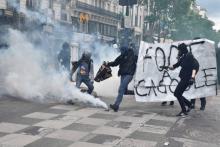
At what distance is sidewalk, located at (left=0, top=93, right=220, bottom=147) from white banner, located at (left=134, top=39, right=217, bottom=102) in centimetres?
44

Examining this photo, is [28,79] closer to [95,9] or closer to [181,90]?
[181,90]

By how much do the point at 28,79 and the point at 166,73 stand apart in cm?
360

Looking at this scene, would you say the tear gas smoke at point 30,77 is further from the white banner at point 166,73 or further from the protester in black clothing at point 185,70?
the protester in black clothing at point 185,70

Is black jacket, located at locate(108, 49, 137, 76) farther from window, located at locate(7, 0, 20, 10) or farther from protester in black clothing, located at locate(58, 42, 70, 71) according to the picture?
window, located at locate(7, 0, 20, 10)

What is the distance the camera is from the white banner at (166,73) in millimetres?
10703

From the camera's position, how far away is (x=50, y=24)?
53.4ft

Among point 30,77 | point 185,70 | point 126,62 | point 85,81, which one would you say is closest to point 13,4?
point 30,77

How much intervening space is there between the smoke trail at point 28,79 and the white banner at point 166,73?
5.10 feet

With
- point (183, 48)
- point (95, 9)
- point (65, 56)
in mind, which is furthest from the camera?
point (95, 9)

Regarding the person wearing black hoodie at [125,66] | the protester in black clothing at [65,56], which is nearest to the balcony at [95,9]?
the protester in black clothing at [65,56]

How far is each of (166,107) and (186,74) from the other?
1748 mm

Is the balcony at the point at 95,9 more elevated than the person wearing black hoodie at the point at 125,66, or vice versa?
the balcony at the point at 95,9

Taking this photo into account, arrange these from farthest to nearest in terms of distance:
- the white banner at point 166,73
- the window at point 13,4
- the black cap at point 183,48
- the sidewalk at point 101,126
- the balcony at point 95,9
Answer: the balcony at point 95,9
the window at point 13,4
the white banner at point 166,73
the black cap at point 183,48
the sidewalk at point 101,126

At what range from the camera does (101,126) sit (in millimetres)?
8164
